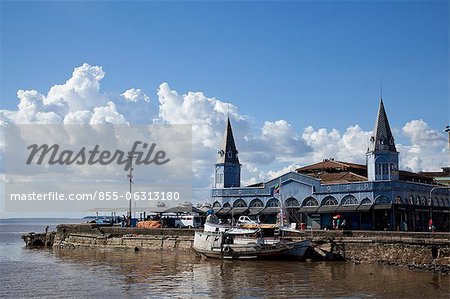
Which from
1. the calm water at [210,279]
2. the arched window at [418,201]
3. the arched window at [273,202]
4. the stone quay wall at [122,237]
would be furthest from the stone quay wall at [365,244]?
the arched window at [418,201]

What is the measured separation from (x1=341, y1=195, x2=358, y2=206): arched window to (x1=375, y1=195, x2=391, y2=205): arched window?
2.26m

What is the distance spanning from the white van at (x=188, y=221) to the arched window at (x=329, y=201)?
52.9ft

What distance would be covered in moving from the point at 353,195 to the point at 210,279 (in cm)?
2663

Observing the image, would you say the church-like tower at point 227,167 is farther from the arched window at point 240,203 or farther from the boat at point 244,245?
the boat at point 244,245

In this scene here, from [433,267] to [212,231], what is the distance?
1799cm

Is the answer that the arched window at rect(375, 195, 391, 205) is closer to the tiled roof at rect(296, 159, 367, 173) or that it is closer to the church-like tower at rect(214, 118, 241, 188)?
the tiled roof at rect(296, 159, 367, 173)

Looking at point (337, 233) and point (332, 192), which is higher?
point (332, 192)

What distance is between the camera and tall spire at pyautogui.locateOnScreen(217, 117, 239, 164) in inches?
2766

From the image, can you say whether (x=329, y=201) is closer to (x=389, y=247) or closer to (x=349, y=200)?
(x=349, y=200)

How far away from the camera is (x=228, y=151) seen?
7056 centimetres

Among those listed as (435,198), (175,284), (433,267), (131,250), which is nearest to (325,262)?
(433,267)

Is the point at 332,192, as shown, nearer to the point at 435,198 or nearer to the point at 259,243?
the point at 435,198

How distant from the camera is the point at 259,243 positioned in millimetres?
44594

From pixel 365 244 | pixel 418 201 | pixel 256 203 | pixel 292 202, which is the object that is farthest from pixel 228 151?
pixel 365 244
